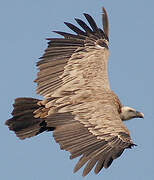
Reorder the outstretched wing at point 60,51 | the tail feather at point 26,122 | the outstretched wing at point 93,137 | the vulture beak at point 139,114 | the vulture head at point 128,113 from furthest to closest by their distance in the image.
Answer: the vulture beak at point 139,114, the vulture head at point 128,113, the outstretched wing at point 60,51, the tail feather at point 26,122, the outstretched wing at point 93,137

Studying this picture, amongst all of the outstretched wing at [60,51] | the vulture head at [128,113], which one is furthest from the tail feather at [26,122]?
the vulture head at [128,113]

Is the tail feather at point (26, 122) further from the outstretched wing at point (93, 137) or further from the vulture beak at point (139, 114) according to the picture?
the vulture beak at point (139, 114)

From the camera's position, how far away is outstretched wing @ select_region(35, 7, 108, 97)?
13765mm

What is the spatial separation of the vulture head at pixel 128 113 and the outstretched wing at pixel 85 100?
0.25 metres

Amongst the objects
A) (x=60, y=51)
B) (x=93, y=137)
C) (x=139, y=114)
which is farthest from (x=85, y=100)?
(x=60, y=51)

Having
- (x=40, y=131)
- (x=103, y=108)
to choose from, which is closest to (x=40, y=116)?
(x=40, y=131)

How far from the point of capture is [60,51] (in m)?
14.8

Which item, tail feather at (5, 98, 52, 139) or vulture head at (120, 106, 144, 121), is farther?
vulture head at (120, 106, 144, 121)

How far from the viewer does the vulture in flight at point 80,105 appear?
457 inches

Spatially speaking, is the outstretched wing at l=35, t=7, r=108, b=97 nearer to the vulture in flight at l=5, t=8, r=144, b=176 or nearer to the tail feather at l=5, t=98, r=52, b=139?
the vulture in flight at l=5, t=8, r=144, b=176

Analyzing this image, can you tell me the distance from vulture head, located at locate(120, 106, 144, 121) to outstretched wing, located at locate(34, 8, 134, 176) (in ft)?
0.83

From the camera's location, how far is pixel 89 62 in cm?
1447

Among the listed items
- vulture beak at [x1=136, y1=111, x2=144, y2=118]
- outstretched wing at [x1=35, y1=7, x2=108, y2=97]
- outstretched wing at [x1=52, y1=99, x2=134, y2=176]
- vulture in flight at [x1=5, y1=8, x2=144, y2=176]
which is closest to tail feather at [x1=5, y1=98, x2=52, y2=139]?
vulture in flight at [x1=5, y1=8, x2=144, y2=176]

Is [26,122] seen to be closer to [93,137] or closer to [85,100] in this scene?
[85,100]
